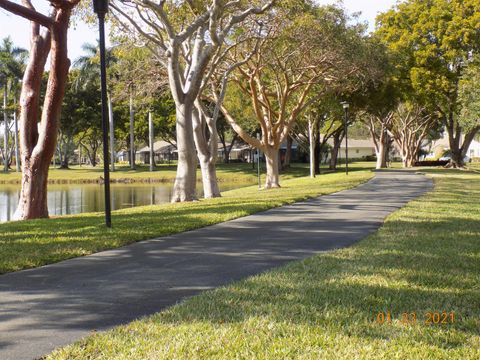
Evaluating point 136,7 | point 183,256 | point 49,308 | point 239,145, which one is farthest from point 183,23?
point 239,145

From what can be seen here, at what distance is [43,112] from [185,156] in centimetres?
550

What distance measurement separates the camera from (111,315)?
4938 mm

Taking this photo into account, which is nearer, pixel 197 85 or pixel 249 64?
pixel 197 85

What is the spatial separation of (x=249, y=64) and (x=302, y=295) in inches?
876

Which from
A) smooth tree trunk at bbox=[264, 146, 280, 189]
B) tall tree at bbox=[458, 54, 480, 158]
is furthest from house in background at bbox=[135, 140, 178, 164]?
smooth tree trunk at bbox=[264, 146, 280, 189]

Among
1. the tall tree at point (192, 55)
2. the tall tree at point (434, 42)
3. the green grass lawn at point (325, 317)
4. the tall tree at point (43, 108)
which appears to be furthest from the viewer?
the tall tree at point (434, 42)

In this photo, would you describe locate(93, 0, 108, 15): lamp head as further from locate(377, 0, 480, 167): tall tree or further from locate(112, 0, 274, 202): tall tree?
locate(377, 0, 480, 167): tall tree

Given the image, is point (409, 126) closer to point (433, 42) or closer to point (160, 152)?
point (433, 42)

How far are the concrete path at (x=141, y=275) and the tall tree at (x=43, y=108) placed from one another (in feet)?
20.8

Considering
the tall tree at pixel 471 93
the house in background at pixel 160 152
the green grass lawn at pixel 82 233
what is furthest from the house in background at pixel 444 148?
the green grass lawn at pixel 82 233

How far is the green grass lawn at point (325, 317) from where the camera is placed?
395cm

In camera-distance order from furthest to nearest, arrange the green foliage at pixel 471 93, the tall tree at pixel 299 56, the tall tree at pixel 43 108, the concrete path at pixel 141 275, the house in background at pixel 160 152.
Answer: the house in background at pixel 160 152 < the green foliage at pixel 471 93 < the tall tree at pixel 299 56 < the tall tree at pixel 43 108 < the concrete path at pixel 141 275

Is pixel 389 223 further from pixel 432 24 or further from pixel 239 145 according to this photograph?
pixel 239 145
